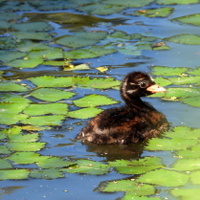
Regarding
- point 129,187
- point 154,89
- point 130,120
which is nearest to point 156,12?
point 154,89

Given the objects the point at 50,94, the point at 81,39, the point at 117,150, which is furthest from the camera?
the point at 81,39

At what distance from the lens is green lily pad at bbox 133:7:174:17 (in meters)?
12.7

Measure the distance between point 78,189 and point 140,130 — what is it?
149cm

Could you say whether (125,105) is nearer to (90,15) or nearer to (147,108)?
(147,108)

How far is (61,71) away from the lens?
1051 cm

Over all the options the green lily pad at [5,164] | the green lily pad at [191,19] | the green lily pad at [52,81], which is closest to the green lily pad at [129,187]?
the green lily pad at [5,164]

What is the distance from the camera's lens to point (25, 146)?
7.97 m

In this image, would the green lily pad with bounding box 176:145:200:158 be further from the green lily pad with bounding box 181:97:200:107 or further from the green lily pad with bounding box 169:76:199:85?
the green lily pad with bounding box 169:76:199:85

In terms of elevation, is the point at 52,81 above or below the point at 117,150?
above

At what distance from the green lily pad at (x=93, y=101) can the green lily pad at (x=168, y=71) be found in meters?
1.08

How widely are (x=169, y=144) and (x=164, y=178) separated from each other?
92cm

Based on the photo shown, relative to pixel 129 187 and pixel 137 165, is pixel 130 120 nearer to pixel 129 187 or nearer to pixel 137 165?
pixel 137 165

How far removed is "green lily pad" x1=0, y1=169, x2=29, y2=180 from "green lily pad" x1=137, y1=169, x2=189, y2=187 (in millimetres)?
1081

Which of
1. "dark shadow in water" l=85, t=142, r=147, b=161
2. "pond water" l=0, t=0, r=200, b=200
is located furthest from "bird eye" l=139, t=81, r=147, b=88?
"dark shadow in water" l=85, t=142, r=147, b=161
